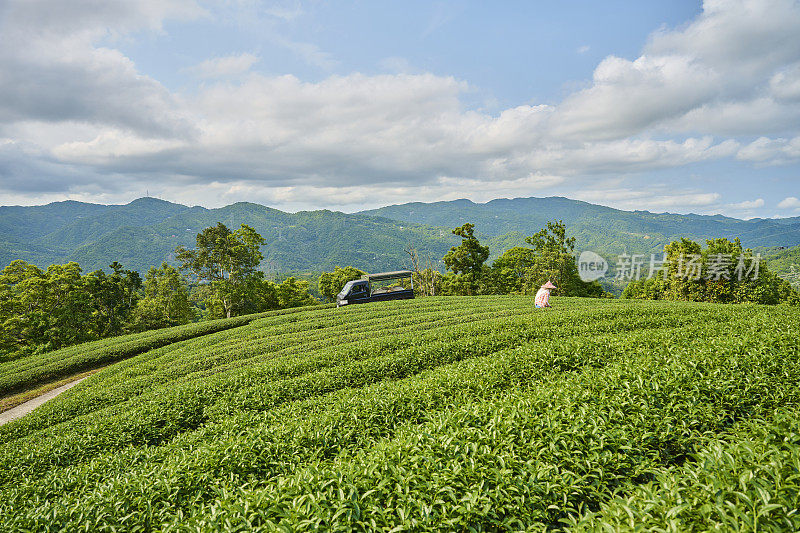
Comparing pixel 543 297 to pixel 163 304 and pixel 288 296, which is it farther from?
pixel 163 304

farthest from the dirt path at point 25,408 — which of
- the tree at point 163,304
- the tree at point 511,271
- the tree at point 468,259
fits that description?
the tree at point 511,271

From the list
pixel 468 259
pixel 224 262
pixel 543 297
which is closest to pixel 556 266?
pixel 468 259

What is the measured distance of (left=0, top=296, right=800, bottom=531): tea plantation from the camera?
9.98ft

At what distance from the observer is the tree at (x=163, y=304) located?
37.7 meters

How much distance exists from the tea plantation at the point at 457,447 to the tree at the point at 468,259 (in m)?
32.9

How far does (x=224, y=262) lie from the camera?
34.6 meters

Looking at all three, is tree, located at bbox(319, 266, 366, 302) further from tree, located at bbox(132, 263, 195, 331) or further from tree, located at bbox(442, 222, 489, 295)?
tree, located at bbox(442, 222, 489, 295)

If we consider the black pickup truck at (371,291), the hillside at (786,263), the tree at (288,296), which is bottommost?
the hillside at (786,263)

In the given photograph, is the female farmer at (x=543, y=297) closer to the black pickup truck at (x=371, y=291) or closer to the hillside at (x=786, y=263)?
the black pickup truck at (x=371, y=291)

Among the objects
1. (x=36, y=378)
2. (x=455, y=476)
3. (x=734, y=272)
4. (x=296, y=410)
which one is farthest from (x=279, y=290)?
(x=734, y=272)

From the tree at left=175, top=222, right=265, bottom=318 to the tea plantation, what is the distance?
25.4m

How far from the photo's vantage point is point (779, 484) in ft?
8.75

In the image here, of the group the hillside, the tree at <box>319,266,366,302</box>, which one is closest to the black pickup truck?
the tree at <box>319,266,366,302</box>

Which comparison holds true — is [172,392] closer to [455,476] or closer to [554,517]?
[455,476]
